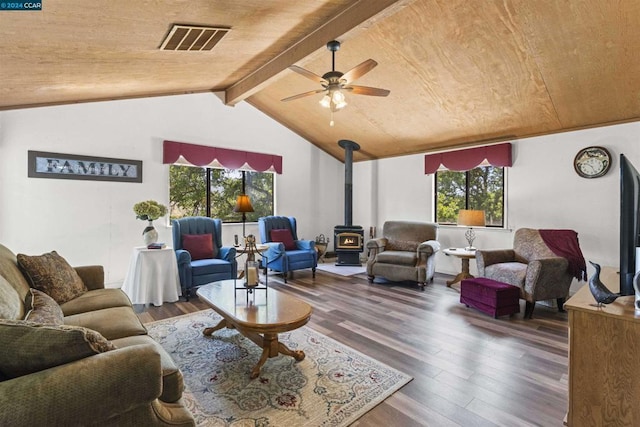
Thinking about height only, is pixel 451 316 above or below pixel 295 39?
below

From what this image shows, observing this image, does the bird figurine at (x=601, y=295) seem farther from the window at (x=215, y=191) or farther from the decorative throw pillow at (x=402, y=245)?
the window at (x=215, y=191)

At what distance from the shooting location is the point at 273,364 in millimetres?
2420

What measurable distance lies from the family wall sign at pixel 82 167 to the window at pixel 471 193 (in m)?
5.08

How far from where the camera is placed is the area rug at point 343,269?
569 centimetres

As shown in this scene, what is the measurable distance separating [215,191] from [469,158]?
438 centimetres

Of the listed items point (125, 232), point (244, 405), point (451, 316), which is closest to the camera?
point (244, 405)

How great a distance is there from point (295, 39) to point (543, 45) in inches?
99.7

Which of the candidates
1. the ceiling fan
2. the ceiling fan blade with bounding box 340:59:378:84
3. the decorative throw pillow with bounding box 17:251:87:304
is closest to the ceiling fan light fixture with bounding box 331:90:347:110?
→ the ceiling fan

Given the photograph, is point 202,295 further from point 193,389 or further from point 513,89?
point 513,89

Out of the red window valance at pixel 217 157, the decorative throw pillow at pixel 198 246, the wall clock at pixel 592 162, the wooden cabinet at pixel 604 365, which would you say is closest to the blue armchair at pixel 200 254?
the decorative throw pillow at pixel 198 246

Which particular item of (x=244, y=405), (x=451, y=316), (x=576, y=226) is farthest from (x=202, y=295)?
(x=576, y=226)

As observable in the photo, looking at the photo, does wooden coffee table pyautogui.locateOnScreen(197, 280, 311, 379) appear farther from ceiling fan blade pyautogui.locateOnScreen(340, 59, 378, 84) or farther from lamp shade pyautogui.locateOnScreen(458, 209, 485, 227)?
lamp shade pyautogui.locateOnScreen(458, 209, 485, 227)

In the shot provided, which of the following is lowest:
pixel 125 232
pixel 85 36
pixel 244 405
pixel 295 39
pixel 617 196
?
pixel 244 405

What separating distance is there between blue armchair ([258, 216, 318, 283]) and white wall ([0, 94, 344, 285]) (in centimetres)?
63
